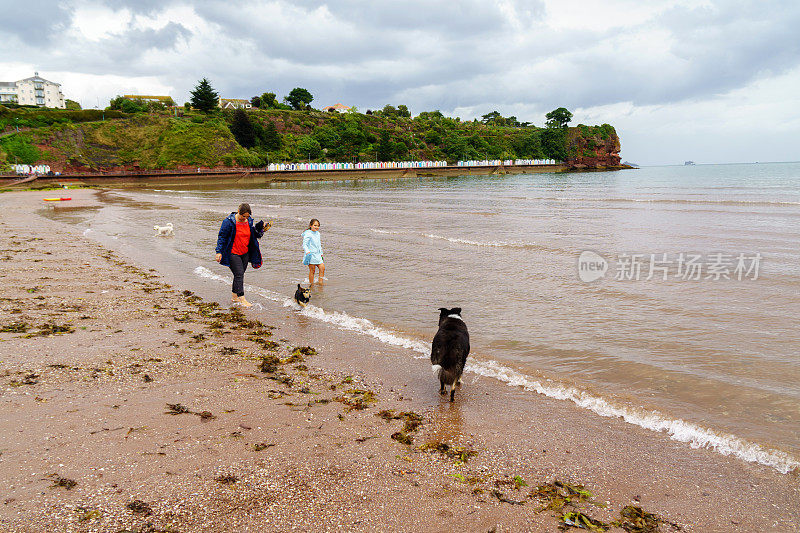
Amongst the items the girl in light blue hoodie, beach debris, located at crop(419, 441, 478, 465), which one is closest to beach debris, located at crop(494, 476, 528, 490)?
beach debris, located at crop(419, 441, 478, 465)

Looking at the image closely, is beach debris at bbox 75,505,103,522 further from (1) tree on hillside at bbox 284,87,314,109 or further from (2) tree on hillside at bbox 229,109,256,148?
(1) tree on hillside at bbox 284,87,314,109

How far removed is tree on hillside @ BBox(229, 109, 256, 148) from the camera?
10056 centimetres

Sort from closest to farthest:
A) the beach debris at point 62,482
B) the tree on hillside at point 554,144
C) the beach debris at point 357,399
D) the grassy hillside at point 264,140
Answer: the beach debris at point 62,482, the beach debris at point 357,399, the grassy hillside at point 264,140, the tree on hillside at point 554,144

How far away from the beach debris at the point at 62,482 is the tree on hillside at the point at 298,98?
513 ft

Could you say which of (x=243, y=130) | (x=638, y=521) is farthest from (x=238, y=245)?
(x=243, y=130)

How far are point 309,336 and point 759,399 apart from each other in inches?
236

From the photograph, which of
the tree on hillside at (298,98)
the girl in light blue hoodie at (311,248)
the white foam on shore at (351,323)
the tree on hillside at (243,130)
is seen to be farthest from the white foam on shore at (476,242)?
the tree on hillside at (298,98)

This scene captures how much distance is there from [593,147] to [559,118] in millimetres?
27368

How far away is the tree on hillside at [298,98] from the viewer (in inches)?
5851

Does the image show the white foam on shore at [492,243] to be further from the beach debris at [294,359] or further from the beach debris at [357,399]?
the beach debris at [357,399]

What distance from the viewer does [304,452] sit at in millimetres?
3955

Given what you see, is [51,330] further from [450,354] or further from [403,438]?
[450,354]

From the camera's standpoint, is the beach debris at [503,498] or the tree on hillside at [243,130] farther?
the tree on hillside at [243,130]

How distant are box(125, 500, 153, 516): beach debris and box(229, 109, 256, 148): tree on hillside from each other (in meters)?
106
